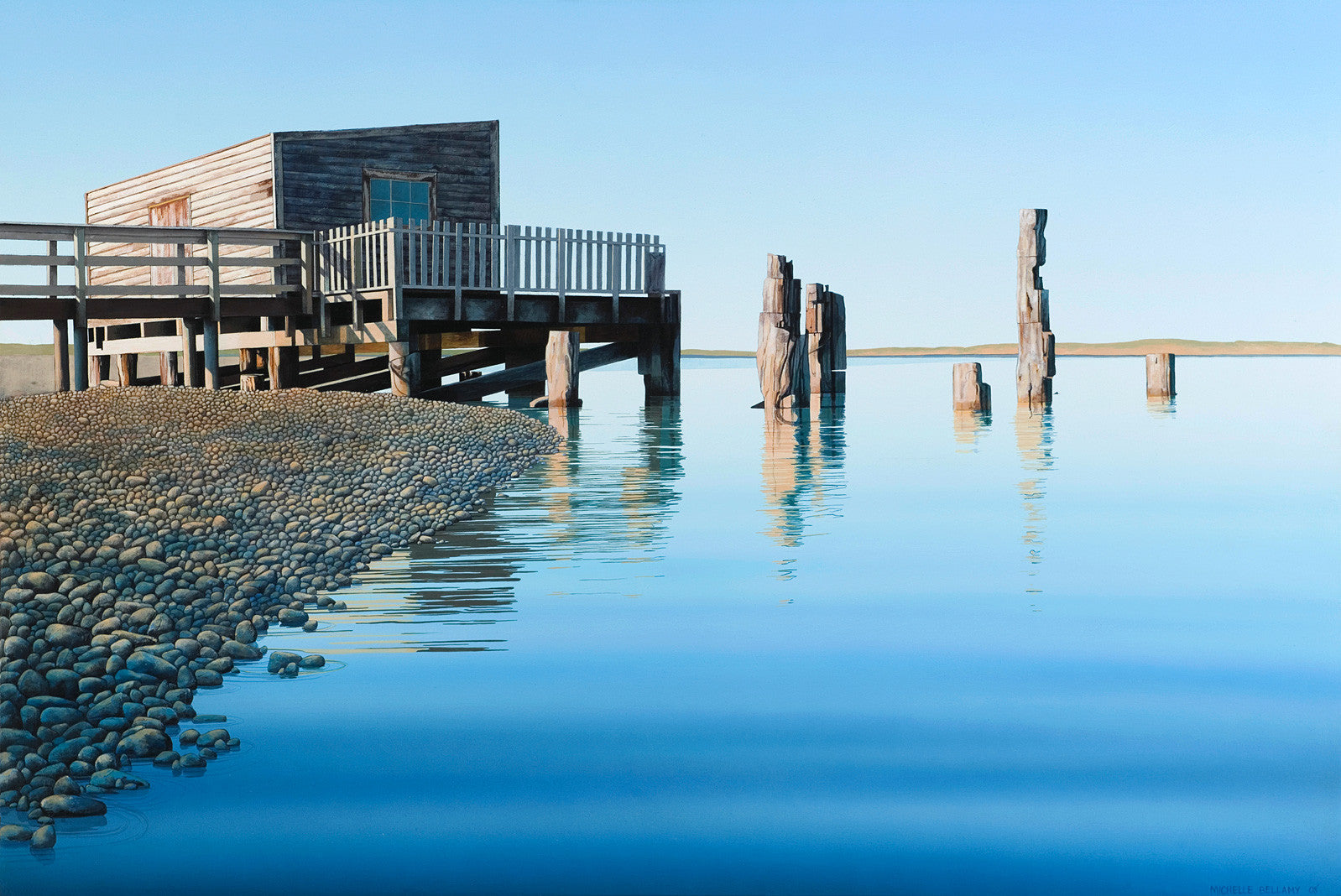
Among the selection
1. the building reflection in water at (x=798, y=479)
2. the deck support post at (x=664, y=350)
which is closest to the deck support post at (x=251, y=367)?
the deck support post at (x=664, y=350)

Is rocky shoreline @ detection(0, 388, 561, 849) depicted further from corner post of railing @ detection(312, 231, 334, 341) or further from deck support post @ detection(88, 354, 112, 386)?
deck support post @ detection(88, 354, 112, 386)

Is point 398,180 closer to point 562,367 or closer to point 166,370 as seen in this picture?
point 562,367

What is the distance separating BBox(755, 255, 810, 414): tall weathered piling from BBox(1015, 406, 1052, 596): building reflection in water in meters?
3.50

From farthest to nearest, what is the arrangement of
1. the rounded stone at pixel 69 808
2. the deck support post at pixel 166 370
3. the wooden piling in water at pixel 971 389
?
1. the deck support post at pixel 166 370
2. the wooden piling in water at pixel 971 389
3. the rounded stone at pixel 69 808

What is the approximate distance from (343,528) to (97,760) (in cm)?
424

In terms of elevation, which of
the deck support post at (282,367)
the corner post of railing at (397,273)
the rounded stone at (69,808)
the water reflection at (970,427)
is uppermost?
the corner post of railing at (397,273)

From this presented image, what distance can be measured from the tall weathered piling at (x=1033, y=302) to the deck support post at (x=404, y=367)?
8.90 m

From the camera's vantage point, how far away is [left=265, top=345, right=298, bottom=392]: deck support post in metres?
18.6

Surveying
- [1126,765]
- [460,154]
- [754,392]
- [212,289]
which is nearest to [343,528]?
[1126,765]

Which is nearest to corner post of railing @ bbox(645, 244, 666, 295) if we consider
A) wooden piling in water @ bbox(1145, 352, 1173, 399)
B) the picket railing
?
the picket railing

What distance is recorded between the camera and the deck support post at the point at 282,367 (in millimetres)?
18625

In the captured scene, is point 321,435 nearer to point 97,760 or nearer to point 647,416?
point 97,760

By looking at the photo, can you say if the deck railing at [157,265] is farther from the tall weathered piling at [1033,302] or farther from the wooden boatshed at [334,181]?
the tall weathered piling at [1033,302]

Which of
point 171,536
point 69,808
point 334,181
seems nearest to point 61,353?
point 334,181
